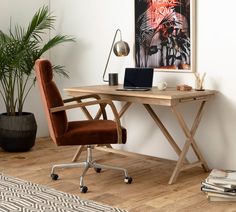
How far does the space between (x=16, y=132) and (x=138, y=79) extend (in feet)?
4.71

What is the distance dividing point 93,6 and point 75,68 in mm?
735

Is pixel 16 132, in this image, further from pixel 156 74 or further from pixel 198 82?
pixel 198 82

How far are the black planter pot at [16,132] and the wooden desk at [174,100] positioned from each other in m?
0.82

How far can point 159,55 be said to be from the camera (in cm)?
432

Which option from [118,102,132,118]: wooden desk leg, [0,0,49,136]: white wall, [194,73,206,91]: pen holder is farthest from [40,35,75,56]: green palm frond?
[194,73,206,91]: pen holder

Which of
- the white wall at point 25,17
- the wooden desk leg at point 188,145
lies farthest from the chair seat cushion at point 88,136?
the white wall at point 25,17

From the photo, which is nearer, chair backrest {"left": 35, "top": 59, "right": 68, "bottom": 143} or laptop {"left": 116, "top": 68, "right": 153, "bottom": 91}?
chair backrest {"left": 35, "top": 59, "right": 68, "bottom": 143}

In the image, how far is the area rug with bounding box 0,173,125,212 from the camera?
3074 mm

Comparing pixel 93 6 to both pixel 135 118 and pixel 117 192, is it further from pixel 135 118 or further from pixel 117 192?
pixel 117 192

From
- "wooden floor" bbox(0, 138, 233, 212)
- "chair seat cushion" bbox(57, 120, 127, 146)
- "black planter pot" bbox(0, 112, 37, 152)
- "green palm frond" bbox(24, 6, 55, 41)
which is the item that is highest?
"green palm frond" bbox(24, 6, 55, 41)

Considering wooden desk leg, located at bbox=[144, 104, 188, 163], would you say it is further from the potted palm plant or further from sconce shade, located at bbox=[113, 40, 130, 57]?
the potted palm plant

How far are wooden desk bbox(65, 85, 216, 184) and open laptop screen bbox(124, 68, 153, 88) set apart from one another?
12 centimetres

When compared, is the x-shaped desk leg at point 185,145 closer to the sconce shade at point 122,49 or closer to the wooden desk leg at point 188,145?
the wooden desk leg at point 188,145

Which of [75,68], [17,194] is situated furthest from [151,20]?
[17,194]
